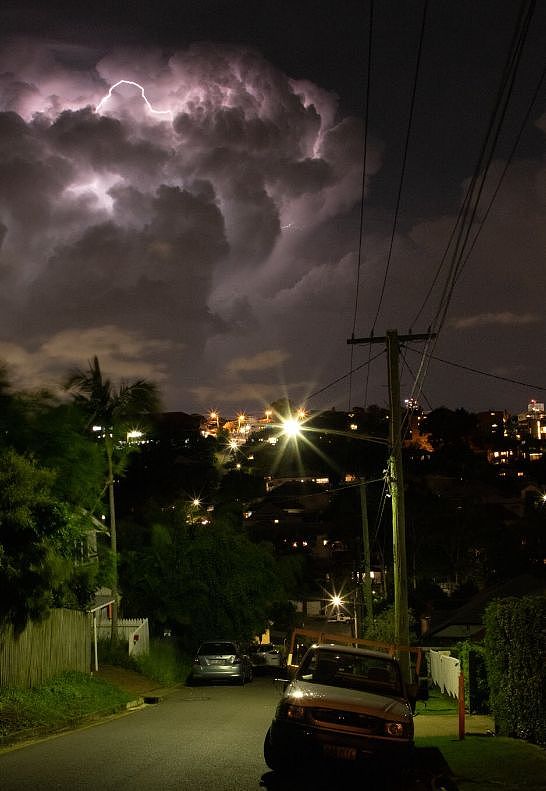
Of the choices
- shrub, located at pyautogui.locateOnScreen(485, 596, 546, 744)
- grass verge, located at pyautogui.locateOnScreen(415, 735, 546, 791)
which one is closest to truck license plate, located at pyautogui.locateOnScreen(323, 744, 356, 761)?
grass verge, located at pyautogui.locateOnScreen(415, 735, 546, 791)

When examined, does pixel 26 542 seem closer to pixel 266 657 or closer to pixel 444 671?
pixel 444 671

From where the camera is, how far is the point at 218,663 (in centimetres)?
2967

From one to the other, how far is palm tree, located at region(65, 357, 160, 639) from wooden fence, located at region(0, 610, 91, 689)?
6.73 meters

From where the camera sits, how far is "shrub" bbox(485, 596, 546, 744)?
12547mm

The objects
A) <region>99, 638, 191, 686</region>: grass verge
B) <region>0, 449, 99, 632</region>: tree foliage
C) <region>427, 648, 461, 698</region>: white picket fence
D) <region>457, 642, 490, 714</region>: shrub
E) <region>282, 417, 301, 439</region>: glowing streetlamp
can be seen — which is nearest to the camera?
<region>0, 449, 99, 632</region>: tree foliage

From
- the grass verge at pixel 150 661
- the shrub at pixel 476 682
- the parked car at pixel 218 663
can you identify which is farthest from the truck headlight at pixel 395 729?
the parked car at pixel 218 663

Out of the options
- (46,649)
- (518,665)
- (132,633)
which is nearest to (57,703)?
(46,649)

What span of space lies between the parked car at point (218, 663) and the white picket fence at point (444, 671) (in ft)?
20.9

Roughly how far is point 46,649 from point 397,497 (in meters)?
8.70

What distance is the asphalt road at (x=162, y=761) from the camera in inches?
385

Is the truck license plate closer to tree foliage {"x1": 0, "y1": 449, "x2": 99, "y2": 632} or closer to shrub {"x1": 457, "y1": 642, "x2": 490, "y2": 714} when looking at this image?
tree foliage {"x1": 0, "y1": 449, "x2": 99, "y2": 632}

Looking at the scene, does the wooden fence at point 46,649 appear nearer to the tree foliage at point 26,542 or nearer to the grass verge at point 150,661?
the tree foliage at point 26,542

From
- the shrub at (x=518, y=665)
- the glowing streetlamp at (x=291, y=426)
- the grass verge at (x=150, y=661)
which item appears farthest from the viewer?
the grass verge at (x=150, y=661)

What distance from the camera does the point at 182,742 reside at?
13336mm
